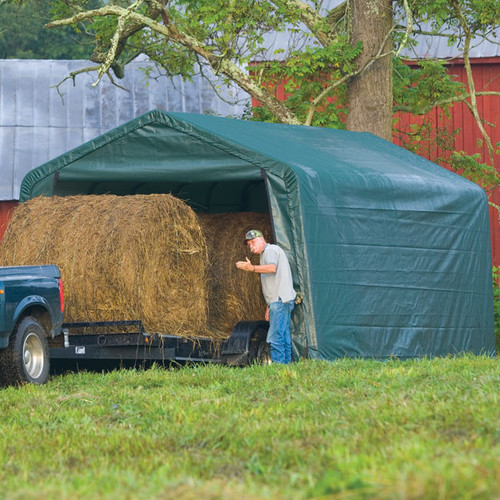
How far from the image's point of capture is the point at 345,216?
1322 cm

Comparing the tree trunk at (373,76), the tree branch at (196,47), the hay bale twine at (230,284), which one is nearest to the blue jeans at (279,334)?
the hay bale twine at (230,284)

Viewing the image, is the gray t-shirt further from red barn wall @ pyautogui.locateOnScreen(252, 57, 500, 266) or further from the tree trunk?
red barn wall @ pyautogui.locateOnScreen(252, 57, 500, 266)

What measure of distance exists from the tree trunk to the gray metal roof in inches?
384

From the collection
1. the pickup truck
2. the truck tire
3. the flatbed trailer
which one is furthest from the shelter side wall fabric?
the truck tire

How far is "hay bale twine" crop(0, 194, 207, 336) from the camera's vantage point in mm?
11820

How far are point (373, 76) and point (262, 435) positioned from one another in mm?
13297

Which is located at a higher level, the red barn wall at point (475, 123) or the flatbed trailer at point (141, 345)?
the red barn wall at point (475, 123)

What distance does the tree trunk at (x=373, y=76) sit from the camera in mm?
19094

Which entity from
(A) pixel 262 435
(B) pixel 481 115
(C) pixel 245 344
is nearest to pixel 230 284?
(C) pixel 245 344

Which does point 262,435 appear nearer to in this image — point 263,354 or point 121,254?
point 121,254

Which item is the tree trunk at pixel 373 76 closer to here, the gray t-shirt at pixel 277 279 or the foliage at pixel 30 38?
the gray t-shirt at pixel 277 279

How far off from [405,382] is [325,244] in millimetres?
4195

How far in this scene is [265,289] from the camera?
1255 centimetres

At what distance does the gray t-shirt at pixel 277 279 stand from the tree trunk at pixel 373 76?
7196 mm
